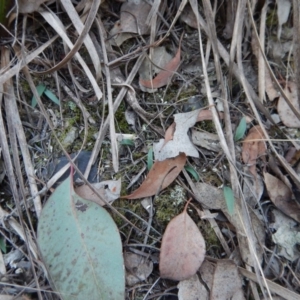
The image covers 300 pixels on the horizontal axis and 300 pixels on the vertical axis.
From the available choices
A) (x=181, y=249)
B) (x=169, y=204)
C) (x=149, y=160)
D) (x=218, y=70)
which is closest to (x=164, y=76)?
(x=218, y=70)

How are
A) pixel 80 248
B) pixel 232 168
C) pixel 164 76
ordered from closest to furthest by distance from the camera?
pixel 80 248
pixel 232 168
pixel 164 76

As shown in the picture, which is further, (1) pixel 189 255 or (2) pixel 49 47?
(2) pixel 49 47

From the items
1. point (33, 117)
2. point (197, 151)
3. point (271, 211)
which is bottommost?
point (271, 211)

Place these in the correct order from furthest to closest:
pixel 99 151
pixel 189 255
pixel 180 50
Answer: pixel 180 50
pixel 99 151
pixel 189 255

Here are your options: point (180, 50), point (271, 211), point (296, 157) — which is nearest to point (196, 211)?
point (271, 211)

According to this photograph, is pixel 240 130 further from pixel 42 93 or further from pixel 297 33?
pixel 42 93

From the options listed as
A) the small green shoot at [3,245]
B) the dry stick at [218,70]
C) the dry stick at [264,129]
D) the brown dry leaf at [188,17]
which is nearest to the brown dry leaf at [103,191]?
the small green shoot at [3,245]

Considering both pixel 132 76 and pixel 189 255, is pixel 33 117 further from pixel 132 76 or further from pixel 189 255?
pixel 189 255

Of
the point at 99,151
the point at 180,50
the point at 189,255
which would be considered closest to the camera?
the point at 189,255
